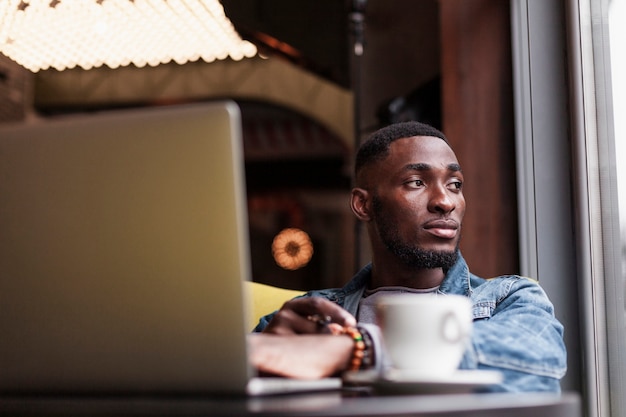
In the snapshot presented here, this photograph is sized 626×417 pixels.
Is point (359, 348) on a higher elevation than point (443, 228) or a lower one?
lower

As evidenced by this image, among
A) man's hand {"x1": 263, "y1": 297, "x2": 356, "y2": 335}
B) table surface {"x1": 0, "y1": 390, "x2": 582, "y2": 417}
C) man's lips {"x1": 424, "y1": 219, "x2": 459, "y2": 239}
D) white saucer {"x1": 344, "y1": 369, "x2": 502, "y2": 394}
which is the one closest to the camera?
table surface {"x1": 0, "y1": 390, "x2": 582, "y2": 417}

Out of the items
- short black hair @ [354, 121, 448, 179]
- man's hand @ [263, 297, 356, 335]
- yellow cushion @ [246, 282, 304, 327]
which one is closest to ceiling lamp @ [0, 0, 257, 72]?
short black hair @ [354, 121, 448, 179]

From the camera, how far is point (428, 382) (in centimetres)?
81

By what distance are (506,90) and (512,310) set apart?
4.85 ft

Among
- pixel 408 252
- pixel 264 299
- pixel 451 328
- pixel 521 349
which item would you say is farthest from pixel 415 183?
pixel 451 328

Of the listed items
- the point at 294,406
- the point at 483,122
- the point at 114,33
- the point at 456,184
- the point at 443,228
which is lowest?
the point at 294,406

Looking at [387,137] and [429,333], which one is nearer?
[429,333]

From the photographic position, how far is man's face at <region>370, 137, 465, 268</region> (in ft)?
5.62

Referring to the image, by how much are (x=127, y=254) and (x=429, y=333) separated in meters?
0.37

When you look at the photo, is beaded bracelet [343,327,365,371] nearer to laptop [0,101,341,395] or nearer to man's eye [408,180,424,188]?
laptop [0,101,341,395]

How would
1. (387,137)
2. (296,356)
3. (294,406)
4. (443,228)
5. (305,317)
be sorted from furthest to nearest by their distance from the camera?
1. (387,137)
2. (443,228)
3. (305,317)
4. (296,356)
5. (294,406)

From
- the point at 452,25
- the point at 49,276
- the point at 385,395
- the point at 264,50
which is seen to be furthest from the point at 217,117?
the point at 264,50

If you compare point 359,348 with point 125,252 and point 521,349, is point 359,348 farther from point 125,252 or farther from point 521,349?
point 125,252

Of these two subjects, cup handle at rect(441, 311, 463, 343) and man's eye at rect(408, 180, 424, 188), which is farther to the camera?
man's eye at rect(408, 180, 424, 188)
